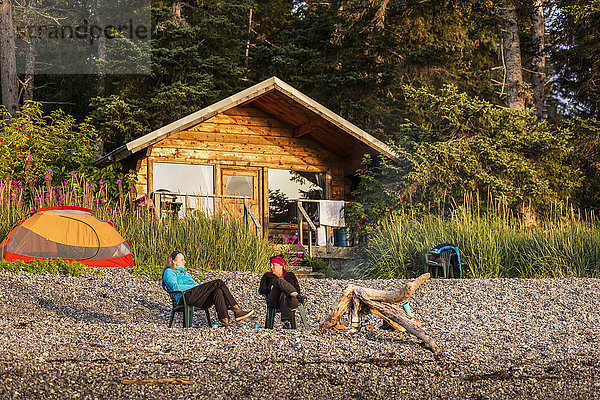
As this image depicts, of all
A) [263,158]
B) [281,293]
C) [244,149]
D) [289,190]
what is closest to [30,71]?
[244,149]

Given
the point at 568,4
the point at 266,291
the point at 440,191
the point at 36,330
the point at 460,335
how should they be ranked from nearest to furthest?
the point at 36,330 → the point at 460,335 → the point at 266,291 → the point at 440,191 → the point at 568,4

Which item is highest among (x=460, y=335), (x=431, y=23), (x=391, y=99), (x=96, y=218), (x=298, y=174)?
(x=431, y=23)

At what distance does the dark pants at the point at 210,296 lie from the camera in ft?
23.9

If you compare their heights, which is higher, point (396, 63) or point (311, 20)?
point (311, 20)

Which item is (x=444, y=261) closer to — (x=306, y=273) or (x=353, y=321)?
(x=306, y=273)

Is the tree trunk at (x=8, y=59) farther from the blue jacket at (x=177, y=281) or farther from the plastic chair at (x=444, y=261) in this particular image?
the blue jacket at (x=177, y=281)

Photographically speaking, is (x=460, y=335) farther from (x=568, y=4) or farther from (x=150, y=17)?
(x=150, y=17)

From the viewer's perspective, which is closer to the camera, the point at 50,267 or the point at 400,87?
the point at 50,267

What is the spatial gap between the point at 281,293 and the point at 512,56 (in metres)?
11.5

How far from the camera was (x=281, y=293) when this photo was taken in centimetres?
724

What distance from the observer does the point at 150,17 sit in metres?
21.1

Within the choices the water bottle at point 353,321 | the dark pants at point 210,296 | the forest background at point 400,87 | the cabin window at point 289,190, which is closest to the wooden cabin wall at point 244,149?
the cabin window at point 289,190

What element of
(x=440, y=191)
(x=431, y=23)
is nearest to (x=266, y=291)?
(x=440, y=191)

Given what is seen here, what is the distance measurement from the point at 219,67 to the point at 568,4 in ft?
30.9
